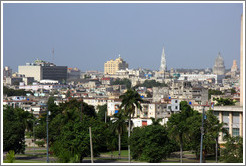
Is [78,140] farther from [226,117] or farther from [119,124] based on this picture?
[226,117]

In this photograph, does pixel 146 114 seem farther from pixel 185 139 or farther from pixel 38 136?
pixel 185 139

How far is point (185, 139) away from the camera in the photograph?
150 feet

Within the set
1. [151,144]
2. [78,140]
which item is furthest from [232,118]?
[78,140]

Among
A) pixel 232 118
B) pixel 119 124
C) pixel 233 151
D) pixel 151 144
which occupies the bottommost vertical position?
pixel 151 144

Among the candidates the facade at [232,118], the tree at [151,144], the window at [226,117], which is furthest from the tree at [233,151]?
the tree at [151,144]

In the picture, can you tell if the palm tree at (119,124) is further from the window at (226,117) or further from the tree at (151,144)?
the window at (226,117)

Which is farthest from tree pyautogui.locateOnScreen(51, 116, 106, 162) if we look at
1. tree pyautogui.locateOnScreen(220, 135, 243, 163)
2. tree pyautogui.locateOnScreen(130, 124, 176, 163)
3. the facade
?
tree pyautogui.locateOnScreen(220, 135, 243, 163)

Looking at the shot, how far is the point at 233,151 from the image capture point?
33.7 meters

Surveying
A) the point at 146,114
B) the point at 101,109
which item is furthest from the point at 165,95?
the point at 146,114

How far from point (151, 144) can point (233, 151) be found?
10.2 meters

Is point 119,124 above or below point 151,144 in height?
above

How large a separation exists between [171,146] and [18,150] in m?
12.4

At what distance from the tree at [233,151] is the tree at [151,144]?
8.82 meters

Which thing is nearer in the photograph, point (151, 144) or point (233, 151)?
point (233, 151)
